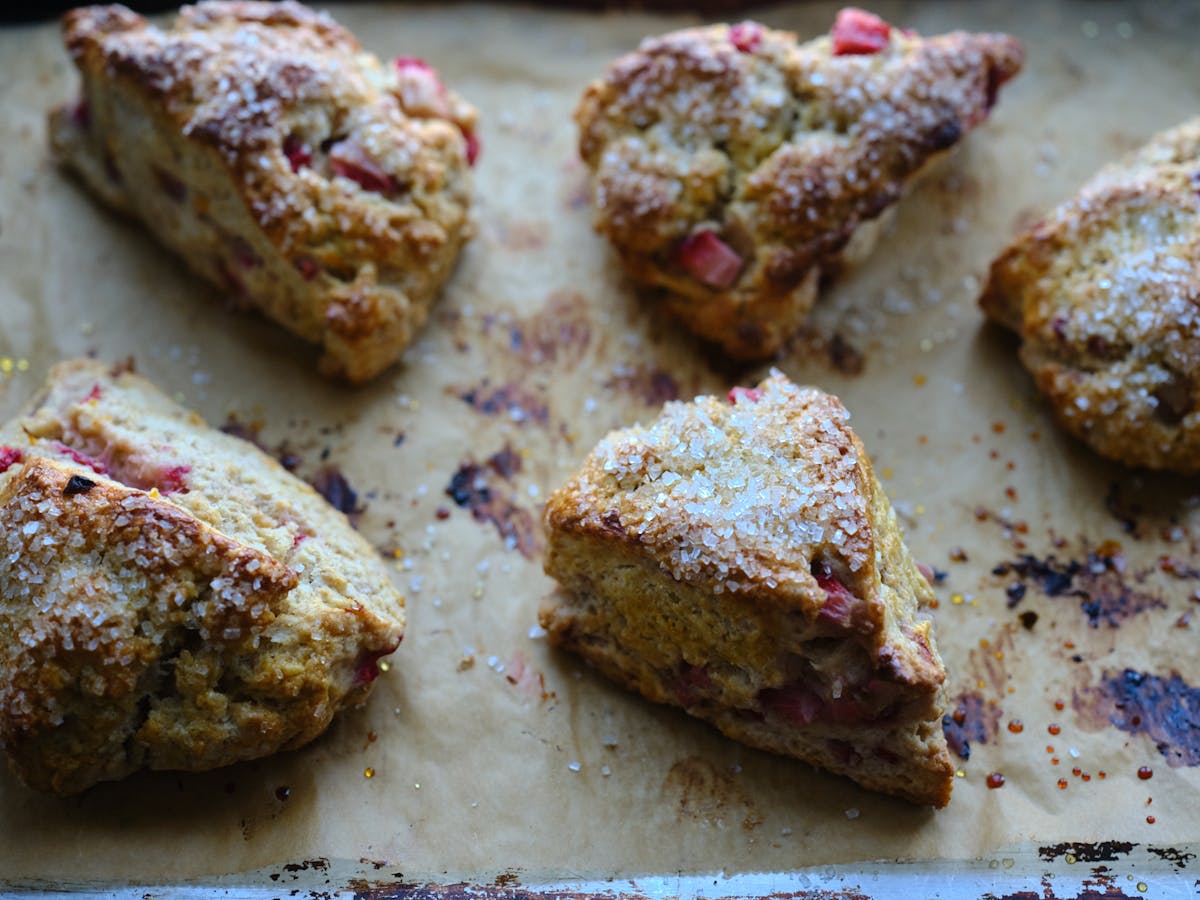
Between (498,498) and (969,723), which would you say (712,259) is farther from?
(969,723)

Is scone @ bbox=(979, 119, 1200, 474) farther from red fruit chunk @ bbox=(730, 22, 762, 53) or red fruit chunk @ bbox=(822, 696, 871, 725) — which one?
red fruit chunk @ bbox=(822, 696, 871, 725)

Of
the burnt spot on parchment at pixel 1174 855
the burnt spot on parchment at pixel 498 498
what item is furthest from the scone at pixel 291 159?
the burnt spot on parchment at pixel 1174 855

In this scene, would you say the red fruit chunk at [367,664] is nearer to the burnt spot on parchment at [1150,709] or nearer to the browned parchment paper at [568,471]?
the browned parchment paper at [568,471]

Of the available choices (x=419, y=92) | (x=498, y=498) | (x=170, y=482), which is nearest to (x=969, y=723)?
(x=498, y=498)

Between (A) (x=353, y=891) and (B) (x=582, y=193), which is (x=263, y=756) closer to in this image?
(A) (x=353, y=891)

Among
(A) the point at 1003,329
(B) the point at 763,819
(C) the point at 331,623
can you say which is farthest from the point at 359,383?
(A) the point at 1003,329

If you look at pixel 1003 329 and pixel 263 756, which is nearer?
pixel 263 756
